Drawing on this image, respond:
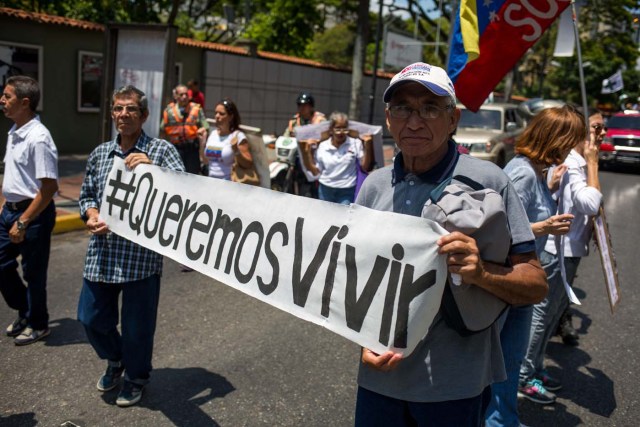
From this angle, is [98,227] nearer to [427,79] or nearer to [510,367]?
[427,79]

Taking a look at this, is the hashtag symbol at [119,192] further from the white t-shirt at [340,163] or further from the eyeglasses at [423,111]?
the white t-shirt at [340,163]

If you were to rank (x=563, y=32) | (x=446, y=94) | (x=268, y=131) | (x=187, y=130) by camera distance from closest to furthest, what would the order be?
(x=446, y=94) → (x=563, y=32) → (x=187, y=130) → (x=268, y=131)

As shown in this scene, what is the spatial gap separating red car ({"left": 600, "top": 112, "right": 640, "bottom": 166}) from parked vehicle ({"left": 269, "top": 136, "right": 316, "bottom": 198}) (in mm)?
13140

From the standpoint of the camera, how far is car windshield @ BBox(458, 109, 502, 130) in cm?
1513

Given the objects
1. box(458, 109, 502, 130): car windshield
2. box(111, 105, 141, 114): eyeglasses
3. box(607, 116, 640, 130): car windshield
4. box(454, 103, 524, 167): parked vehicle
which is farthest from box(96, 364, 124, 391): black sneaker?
box(607, 116, 640, 130): car windshield

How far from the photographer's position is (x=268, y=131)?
19.9 m

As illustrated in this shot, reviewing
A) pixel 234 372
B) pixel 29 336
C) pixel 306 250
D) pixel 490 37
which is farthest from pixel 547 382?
pixel 29 336

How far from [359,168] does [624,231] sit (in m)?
5.63

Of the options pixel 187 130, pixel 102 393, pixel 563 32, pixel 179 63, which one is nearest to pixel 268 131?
pixel 179 63

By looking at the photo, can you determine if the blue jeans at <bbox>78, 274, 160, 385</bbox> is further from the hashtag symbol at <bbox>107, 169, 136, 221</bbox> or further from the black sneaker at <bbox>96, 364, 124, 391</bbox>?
the hashtag symbol at <bbox>107, 169, 136, 221</bbox>

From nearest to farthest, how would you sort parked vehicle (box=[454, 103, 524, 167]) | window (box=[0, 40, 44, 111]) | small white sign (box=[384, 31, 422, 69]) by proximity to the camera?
window (box=[0, 40, 44, 111])
parked vehicle (box=[454, 103, 524, 167])
small white sign (box=[384, 31, 422, 69])

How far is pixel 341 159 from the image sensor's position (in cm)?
654

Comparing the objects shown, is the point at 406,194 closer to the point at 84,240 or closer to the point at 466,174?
the point at 466,174

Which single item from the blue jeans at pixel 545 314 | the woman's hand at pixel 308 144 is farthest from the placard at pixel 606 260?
the woman's hand at pixel 308 144
